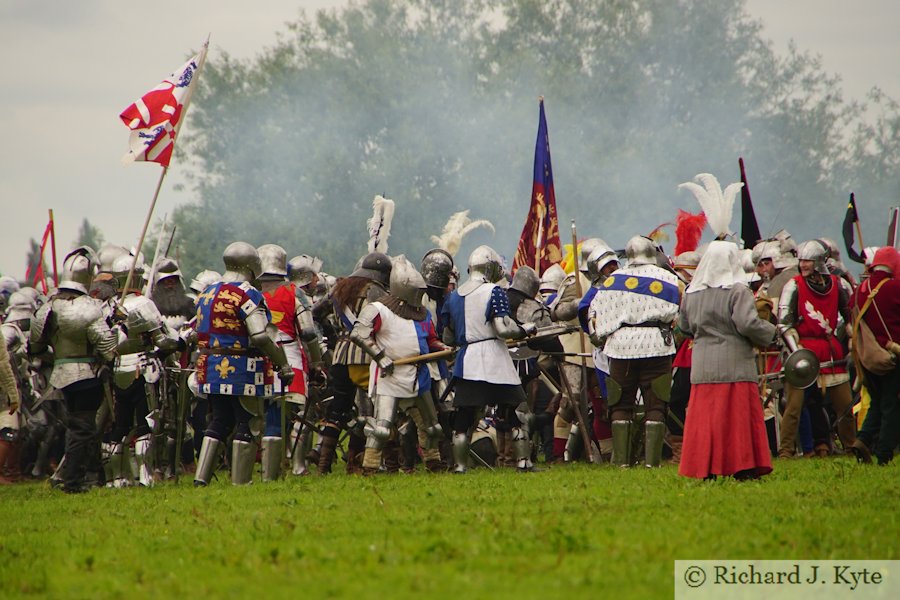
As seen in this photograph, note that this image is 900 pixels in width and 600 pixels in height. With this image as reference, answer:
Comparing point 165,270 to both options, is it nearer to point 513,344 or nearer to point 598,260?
point 513,344

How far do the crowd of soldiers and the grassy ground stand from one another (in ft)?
3.67

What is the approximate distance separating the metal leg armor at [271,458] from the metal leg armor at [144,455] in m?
1.16

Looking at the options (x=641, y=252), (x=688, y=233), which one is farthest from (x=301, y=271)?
(x=688, y=233)

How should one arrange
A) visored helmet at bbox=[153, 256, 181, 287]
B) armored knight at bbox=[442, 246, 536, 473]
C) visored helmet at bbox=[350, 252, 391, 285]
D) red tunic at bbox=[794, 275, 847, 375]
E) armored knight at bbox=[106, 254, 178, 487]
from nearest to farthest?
armored knight at bbox=[106, 254, 178, 487], armored knight at bbox=[442, 246, 536, 473], red tunic at bbox=[794, 275, 847, 375], visored helmet at bbox=[350, 252, 391, 285], visored helmet at bbox=[153, 256, 181, 287]

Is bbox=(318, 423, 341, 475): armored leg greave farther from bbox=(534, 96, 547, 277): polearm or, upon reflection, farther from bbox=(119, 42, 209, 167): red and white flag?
bbox=(534, 96, 547, 277): polearm

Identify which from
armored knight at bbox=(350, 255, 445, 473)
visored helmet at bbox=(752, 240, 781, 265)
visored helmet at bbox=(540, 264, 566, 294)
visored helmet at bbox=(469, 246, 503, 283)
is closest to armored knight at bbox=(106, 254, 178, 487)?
armored knight at bbox=(350, 255, 445, 473)

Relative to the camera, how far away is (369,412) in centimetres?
1313

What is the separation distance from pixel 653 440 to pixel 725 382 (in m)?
2.06

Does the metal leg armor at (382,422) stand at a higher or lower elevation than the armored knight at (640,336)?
lower

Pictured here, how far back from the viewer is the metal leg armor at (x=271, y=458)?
1148 centimetres

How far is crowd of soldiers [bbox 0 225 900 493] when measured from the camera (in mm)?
10969

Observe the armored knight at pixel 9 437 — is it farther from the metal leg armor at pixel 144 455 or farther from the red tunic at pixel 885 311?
the red tunic at pixel 885 311

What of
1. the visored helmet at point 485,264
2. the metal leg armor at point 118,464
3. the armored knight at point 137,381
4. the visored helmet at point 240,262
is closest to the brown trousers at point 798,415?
the visored helmet at point 485,264

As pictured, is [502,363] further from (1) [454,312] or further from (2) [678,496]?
(2) [678,496]
